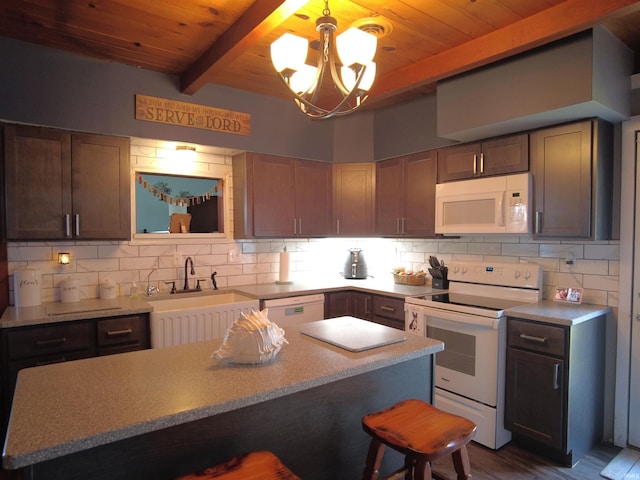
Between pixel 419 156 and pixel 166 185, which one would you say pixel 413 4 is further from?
pixel 166 185

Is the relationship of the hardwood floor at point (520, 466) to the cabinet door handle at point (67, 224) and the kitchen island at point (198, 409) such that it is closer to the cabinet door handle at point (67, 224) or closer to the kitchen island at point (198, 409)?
the kitchen island at point (198, 409)

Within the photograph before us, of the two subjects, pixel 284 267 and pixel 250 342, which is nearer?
pixel 250 342

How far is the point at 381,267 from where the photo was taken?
4219 millimetres

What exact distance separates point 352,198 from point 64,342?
8.64 feet

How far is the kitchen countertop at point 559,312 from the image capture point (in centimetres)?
233

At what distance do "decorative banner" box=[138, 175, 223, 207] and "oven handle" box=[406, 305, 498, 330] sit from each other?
200cm

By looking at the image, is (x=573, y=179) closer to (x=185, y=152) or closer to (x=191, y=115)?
(x=191, y=115)

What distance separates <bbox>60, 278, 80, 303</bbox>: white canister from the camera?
2.80m

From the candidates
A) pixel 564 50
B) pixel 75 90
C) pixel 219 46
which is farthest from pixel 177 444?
pixel 564 50

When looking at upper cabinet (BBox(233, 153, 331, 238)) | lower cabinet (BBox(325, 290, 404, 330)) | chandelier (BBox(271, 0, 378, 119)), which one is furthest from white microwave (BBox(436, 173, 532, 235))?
chandelier (BBox(271, 0, 378, 119))

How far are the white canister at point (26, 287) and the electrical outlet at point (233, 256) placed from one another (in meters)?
1.44

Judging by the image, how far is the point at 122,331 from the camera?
2586 mm

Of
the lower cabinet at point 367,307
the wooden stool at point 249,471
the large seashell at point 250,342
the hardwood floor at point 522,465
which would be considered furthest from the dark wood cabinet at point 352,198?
the wooden stool at point 249,471

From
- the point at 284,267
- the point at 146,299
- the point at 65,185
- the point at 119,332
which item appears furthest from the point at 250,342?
the point at 284,267
